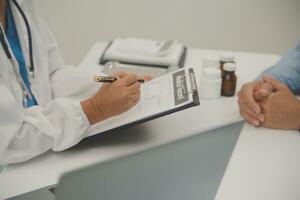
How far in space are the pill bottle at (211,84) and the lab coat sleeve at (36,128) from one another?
416 mm

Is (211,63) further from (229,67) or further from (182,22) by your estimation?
(182,22)

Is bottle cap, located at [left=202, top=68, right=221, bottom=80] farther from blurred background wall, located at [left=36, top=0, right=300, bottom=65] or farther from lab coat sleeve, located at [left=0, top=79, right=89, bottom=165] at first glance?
blurred background wall, located at [left=36, top=0, right=300, bottom=65]

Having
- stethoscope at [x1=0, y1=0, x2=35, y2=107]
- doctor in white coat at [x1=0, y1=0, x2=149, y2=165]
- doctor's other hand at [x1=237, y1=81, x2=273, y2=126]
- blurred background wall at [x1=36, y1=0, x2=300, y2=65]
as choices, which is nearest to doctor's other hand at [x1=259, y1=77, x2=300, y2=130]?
doctor's other hand at [x1=237, y1=81, x2=273, y2=126]

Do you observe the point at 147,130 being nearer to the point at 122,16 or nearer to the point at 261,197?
the point at 261,197

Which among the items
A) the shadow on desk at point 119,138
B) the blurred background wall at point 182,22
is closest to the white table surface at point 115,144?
the shadow on desk at point 119,138

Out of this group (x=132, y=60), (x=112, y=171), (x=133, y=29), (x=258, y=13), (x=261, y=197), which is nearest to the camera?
(x=112, y=171)

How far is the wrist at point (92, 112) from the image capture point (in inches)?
32.8

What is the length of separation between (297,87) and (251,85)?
0.72ft

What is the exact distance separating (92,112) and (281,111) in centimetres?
50

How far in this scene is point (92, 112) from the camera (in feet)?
2.73

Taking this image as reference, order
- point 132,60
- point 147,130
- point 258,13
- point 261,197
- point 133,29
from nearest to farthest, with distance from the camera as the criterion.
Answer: point 261,197, point 147,130, point 132,60, point 258,13, point 133,29

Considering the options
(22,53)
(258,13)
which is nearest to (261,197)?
(22,53)

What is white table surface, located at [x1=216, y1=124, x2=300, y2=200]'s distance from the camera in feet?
2.42

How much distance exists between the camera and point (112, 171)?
351 millimetres
